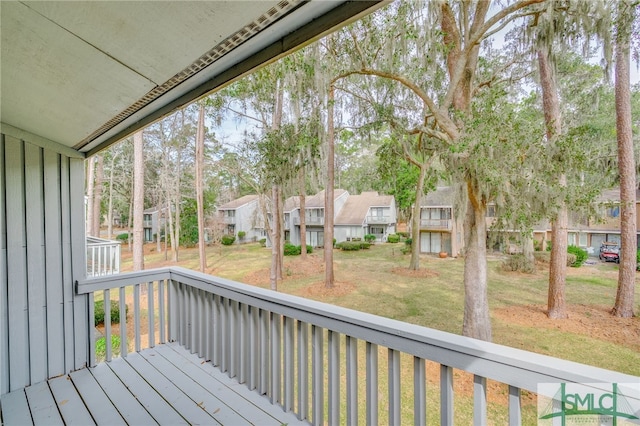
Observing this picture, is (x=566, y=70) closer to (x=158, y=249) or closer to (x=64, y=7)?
(x=64, y=7)

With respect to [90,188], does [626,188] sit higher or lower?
lower

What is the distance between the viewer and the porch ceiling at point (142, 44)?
29.0 inches

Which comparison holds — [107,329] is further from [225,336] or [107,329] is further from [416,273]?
[416,273]

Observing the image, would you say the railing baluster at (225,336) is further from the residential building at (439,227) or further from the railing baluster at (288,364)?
the residential building at (439,227)

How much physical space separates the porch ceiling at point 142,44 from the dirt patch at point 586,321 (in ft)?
26.3

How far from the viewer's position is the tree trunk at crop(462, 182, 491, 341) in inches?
209

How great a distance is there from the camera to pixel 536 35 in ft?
16.5

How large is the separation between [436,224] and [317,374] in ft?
55.3

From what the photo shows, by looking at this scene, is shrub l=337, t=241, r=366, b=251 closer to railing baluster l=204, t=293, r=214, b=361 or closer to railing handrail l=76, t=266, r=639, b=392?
railing baluster l=204, t=293, r=214, b=361

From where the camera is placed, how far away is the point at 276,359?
188cm

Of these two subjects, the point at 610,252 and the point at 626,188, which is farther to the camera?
the point at 610,252

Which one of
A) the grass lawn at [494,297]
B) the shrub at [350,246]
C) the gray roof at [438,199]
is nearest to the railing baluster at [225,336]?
the grass lawn at [494,297]

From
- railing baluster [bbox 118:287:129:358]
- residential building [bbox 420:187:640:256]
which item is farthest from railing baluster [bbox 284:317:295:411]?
residential building [bbox 420:187:640:256]

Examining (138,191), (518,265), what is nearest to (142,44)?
(138,191)
